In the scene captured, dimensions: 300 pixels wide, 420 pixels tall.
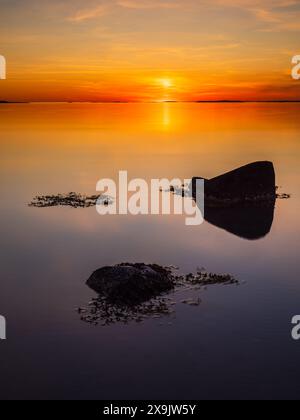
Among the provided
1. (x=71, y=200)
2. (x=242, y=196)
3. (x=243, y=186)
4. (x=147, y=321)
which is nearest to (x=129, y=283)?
(x=147, y=321)

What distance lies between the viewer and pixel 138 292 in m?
18.2

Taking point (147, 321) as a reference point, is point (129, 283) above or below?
above

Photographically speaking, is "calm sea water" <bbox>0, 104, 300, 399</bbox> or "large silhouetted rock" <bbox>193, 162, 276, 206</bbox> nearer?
"calm sea water" <bbox>0, 104, 300, 399</bbox>

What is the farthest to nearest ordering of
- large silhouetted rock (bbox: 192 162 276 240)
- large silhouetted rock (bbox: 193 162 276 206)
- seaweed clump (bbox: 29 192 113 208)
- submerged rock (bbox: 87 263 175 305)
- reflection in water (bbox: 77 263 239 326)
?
seaweed clump (bbox: 29 192 113 208), large silhouetted rock (bbox: 193 162 276 206), large silhouetted rock (bbox: 192 162 276 240), submerged rock (bbox: 87 263 175 305), reflection in water (bbox: 77 263 239 326)

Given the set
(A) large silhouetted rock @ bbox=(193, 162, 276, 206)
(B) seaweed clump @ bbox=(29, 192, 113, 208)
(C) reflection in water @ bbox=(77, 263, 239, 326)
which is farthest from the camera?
(B) seaweed clump @ bbox=(29, 192, 113, 208)

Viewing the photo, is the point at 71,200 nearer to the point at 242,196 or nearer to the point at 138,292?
the point at 242,196

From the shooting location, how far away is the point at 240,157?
60781 millimetres

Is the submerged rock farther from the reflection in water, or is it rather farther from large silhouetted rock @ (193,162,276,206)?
large silhouetted rock @ (193,162,276,206)

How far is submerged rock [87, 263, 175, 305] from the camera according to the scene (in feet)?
59.2

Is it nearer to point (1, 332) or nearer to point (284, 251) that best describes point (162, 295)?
point (1, 332)

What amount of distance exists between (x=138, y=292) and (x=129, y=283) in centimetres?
44

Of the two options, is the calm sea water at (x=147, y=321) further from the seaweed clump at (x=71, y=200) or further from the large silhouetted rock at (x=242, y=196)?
the large silhouetted rock at (x=242, y=196)

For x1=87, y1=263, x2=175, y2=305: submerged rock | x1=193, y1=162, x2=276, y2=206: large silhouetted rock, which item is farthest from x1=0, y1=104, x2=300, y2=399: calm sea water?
x1=193, y1=162, x2=276, y2=206: large silhouetted rock
